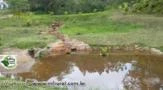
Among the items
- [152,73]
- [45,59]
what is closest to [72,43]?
[45,59]

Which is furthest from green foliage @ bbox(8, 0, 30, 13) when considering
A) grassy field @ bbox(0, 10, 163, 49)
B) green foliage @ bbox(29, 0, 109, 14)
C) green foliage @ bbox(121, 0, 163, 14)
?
green foliage @ bbox(121, 0, 163, 14)

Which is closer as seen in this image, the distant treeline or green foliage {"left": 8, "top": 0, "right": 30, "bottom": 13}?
green foliage {"left": 8, "top": 0, "right": 30, "bottom": 13}

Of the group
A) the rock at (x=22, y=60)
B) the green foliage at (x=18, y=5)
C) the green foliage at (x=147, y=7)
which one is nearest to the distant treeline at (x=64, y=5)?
the green foliage at (x=18, y=5)

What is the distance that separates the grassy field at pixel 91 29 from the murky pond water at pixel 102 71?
9.15 ft

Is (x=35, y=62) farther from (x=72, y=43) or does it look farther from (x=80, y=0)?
(x=80, y=0)

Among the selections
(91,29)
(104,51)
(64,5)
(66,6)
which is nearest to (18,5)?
(64,5)

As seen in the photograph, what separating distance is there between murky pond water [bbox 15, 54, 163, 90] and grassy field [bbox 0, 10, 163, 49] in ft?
9.15

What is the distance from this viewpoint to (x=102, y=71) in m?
22.4

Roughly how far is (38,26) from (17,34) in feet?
17.8

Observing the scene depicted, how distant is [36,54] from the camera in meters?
26.3

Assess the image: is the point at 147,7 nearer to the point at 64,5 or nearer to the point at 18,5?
the point at 64,5

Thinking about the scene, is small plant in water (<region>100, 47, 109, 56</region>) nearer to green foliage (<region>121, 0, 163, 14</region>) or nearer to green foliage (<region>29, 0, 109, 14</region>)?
green foliage (<region>121, 0, 163, 14</region>)

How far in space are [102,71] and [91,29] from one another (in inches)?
513

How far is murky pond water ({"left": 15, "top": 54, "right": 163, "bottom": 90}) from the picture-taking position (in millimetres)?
18453
